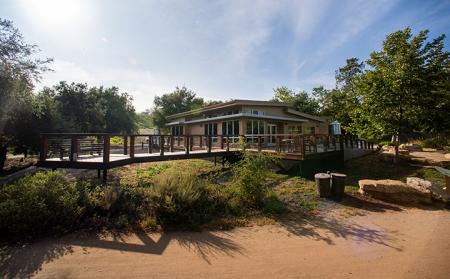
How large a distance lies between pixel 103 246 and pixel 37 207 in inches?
74.4

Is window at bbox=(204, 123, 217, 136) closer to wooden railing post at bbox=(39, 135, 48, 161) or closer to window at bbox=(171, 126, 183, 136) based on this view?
window at bbox=(171, 126, 183, 136)

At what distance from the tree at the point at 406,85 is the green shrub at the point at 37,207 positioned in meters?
14.7

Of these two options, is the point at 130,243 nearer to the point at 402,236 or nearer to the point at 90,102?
the point at 402,236

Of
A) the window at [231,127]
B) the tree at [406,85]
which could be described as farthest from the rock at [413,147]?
the window at [231,127]

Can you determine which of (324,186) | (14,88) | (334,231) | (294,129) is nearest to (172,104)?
(294,129)

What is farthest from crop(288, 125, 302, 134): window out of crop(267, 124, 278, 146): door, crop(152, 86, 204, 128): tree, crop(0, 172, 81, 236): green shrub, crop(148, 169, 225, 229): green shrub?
crop(152, 86, 204, 128): tree

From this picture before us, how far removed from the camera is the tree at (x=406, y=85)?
11914 millimetres

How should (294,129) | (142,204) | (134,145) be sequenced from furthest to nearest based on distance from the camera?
1. (294,129)
2. (134,145)
3. (142,204)

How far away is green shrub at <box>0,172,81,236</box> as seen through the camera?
199 inches

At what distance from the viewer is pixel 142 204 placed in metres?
6.80

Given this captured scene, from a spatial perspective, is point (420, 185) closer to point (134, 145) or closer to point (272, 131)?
point (134, 145)

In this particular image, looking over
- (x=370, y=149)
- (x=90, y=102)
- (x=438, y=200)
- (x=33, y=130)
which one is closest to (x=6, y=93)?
(x=33, y=130)

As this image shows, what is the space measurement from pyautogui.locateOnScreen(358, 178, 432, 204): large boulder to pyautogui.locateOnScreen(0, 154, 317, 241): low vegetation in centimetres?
226

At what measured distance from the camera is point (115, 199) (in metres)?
6.50
